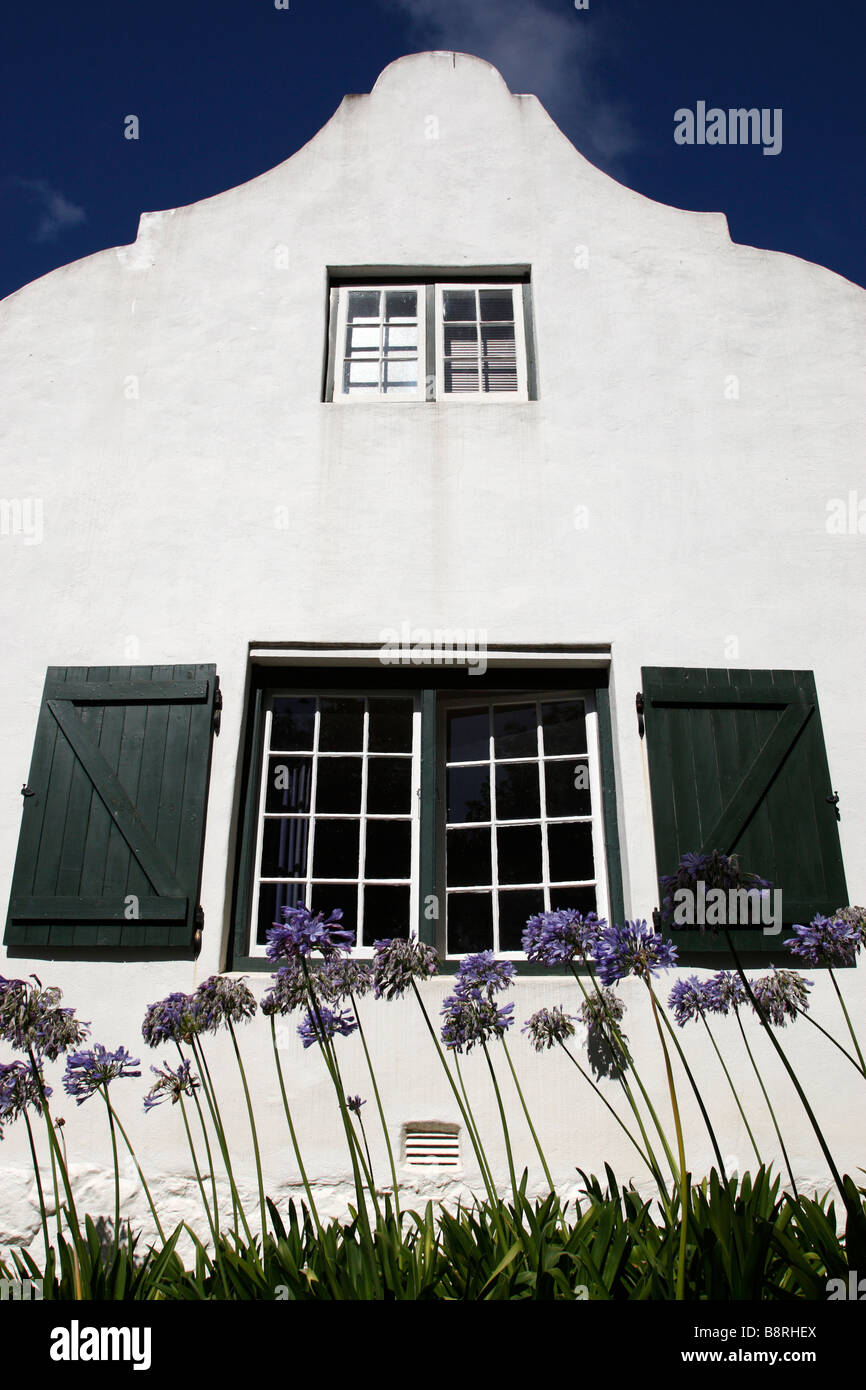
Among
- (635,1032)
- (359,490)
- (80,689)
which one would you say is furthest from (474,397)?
(635,1032)

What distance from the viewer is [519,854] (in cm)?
479

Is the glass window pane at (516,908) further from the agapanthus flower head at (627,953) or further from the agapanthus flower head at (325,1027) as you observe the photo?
the agapanthus flower head at (627,953)

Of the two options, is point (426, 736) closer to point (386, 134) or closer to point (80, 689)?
point (80, 689)

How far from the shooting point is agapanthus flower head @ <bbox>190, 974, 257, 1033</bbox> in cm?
330

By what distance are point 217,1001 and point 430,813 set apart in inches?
65.3

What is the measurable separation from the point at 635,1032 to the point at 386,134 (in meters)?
6.10

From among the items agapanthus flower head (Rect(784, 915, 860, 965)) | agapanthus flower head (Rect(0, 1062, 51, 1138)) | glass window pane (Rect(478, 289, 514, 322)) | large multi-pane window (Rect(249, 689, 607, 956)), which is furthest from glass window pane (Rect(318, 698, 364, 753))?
glass window pane (Rect(478, 289, 514, 322))

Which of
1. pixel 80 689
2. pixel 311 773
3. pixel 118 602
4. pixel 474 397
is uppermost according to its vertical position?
pixel 474 397

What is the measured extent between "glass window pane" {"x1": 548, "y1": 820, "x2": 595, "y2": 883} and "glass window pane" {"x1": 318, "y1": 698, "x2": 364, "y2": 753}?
3.77 ft

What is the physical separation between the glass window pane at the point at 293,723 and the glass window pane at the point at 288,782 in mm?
75

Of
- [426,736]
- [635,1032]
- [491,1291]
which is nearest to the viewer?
[491,1291]

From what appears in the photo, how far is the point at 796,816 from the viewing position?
4.57 meters

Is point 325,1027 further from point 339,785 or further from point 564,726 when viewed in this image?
point 564,726

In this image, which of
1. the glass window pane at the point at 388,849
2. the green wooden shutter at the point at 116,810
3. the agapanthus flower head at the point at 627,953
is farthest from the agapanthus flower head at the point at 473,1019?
the green wooden shutter at the point at 116,810
